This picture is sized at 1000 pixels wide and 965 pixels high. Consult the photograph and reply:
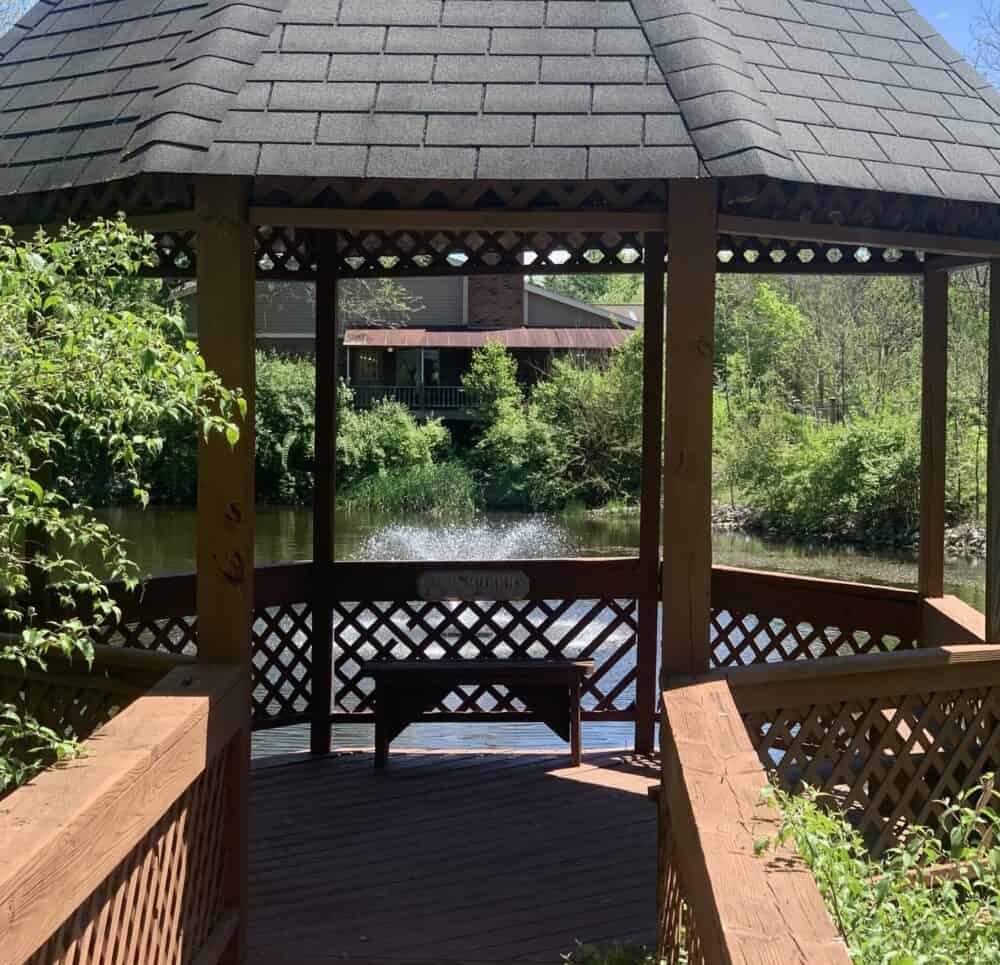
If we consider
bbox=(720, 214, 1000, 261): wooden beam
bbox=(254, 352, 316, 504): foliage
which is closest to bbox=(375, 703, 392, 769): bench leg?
bbox=(720, 214, 1000, 261): wooden beam

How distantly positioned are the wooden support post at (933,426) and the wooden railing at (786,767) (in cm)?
128

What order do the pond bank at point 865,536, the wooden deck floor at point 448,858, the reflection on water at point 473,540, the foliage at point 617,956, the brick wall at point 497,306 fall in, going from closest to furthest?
the foliage at point 617,956, the wooden deck floor at point 448,858, the reflection on water at point 473,540, the pond bank at point 865,536, the brick wall at point 497,306

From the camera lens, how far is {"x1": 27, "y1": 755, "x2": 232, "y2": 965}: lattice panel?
2.52 meters

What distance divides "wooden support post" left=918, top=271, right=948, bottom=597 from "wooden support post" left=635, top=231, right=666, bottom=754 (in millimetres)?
1218

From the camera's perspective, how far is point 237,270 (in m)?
3.77

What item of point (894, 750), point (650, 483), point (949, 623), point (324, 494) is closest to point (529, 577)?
point (650, 483)

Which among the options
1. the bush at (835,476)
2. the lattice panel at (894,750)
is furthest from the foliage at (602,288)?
the lattice panel at (894,750)

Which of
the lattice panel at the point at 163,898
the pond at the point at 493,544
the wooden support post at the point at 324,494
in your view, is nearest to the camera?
the lattice panel at the point at 163,898

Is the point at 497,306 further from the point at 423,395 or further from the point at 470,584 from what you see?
the point at 470,584

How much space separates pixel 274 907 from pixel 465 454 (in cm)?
2608

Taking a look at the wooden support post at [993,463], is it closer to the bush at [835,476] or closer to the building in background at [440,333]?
the bush at [835,476]

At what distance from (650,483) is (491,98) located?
2776mm

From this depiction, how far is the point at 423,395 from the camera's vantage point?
1276 inches

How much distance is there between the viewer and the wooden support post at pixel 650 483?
622 cm
